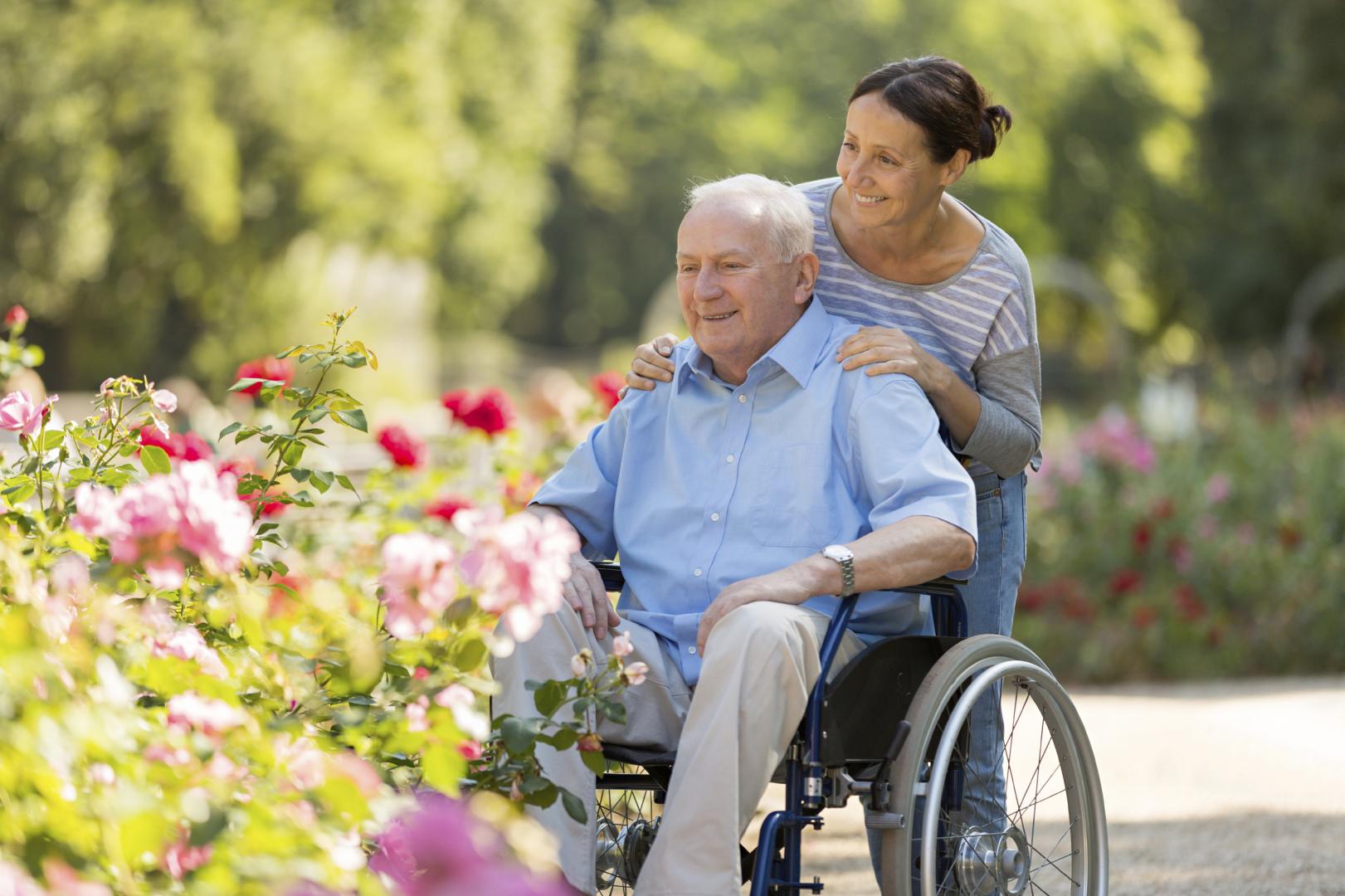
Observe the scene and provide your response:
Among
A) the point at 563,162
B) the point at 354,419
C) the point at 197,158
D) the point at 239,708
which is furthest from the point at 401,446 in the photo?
the point at 563,162

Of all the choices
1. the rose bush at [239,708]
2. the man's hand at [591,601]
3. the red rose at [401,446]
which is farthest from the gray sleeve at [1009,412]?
the red rose at [401,446]

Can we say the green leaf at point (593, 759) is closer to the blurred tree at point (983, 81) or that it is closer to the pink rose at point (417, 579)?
the pink rose at point (417, 579)

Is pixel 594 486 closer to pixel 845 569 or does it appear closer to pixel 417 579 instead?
pixel 845 569

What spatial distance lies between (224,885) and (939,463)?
1.61 meters

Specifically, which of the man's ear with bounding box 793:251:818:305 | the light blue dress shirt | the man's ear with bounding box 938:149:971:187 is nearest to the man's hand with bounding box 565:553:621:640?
the light blue dress shirt

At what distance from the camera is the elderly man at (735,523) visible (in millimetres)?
2670

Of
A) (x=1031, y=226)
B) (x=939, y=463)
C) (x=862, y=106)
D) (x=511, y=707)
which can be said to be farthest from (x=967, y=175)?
(x=1031, y=226)

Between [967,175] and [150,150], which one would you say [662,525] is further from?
[150,150]

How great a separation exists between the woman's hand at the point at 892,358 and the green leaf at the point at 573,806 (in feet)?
3.34

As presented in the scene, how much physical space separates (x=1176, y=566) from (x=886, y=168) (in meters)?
5.49

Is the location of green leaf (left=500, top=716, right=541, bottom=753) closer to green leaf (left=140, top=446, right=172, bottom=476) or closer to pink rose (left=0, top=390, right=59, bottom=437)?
green leaf (left=140, top=446, right=172, bottom=476)

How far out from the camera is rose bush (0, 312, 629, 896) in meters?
1.72

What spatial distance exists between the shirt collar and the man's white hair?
120 mm

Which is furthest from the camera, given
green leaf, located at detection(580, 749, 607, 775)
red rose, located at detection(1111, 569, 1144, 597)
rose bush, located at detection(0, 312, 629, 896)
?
red rose, located at detection(1111, 569, 1144, 597)
